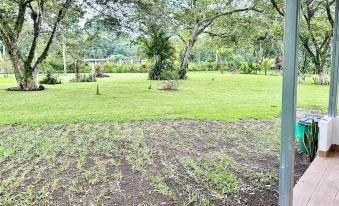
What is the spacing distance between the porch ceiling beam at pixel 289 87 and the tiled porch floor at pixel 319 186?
75 cm

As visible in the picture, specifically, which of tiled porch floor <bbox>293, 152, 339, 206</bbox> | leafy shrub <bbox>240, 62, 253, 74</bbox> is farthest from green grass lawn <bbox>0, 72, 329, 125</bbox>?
leafy shrub <bbox>240, 62, 253, 74</bbox>

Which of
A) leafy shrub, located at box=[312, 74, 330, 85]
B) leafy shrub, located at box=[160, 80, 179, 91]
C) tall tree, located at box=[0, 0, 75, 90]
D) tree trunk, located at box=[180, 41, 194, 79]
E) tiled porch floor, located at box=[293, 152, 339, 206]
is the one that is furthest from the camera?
tree trunk, located at box=[180, 41, 194, 79]

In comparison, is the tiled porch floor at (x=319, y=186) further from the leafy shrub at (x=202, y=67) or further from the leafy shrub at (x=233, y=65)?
the leafy shrub at (x=202, y=67)

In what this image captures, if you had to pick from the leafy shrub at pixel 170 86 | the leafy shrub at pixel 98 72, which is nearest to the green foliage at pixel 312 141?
the leafy shrub at pixel 170 86

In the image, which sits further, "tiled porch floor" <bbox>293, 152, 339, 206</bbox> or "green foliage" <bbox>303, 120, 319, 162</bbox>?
"green foliage" <bbox>303, 120, 319, 162</bbox>

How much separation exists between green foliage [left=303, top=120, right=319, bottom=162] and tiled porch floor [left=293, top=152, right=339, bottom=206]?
25 centimetres

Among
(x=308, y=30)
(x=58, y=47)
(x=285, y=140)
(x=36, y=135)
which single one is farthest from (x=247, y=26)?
(x=285, y=140)

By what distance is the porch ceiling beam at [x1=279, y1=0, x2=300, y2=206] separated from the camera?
1490 mm

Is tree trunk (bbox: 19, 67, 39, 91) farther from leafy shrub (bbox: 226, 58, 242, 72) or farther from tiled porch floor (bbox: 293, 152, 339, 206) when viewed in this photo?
leafy shrub (bbox: 226, 58, 242, 72)

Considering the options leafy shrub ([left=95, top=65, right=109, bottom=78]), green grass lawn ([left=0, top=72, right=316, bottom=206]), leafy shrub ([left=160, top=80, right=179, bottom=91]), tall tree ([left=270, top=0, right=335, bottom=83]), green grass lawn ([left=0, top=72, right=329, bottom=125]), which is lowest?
green grass lawn ([left=0, top=72, right=316, bottom=206])

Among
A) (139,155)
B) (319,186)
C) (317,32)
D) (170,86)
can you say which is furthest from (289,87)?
(317,32)

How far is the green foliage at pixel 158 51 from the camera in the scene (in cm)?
1291

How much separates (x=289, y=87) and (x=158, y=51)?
11829mm

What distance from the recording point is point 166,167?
10.7ft
